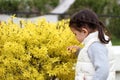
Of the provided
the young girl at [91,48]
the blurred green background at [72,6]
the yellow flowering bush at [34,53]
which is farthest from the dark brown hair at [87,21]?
the blurred green background at [72,6]

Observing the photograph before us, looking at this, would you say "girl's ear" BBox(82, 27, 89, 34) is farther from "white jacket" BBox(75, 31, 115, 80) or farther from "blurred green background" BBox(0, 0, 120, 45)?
"blurred green background" BBox(0, 0, 120, 45)

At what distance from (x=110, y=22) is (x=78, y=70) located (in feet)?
31.5

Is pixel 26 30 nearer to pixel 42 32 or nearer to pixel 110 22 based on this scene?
pixel 42 32

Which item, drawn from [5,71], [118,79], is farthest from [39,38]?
[118,79]

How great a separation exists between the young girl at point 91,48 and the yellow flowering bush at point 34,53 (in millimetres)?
261

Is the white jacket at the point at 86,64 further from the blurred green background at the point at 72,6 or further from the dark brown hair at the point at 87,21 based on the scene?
the blurred green background at the point at 72,6

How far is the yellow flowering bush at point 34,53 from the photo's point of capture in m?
4.64

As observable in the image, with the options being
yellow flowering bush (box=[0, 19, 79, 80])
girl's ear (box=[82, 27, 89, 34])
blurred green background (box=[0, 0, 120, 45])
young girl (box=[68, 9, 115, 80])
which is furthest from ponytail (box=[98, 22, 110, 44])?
blurred green background (box=[0, 0, 120, 45])

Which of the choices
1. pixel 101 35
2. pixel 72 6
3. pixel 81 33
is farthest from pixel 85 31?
pixel 72 6

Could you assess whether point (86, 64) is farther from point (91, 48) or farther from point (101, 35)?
point (101, 35)

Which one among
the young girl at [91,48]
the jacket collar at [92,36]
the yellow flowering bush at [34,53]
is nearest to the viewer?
the young girl at [91,48]

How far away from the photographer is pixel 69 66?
4.80 m

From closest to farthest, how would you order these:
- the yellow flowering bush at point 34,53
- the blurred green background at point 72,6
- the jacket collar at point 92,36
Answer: the jacket collar at point 92,36 → the yellow flowering bush at point 34,53 → the blurred green background at point 72,6

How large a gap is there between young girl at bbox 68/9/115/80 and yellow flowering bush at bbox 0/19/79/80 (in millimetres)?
261
